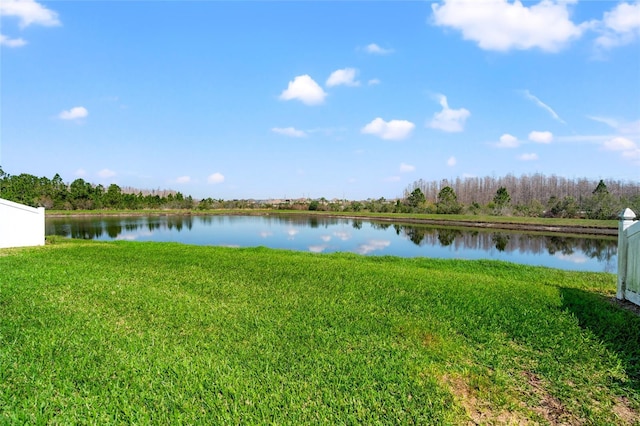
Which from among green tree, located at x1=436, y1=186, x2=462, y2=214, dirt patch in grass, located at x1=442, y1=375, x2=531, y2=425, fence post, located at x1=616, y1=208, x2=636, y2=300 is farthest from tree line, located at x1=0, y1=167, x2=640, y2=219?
dirt patch in grass, located at x1=442, y1=375, x2=531, y2=425

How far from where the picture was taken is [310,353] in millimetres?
2912

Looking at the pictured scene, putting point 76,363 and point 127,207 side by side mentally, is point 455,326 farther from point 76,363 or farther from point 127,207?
point 127,207

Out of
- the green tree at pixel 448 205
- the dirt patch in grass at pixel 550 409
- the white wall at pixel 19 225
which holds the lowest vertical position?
the dirt patch in grass at pixel 550 409

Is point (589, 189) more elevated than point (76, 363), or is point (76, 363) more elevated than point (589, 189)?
point (589, 189)

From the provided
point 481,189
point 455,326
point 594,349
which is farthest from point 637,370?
point 481,189

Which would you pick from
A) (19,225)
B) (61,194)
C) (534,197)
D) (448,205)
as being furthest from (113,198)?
(534,197)

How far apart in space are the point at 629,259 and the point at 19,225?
13756 mm

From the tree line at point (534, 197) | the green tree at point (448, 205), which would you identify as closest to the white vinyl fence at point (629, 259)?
the tree line at point (534, 197)

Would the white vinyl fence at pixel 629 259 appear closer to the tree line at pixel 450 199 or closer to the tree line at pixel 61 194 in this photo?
the tree line at pixel 450 199

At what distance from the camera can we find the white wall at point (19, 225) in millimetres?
9602

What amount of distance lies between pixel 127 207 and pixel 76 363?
51703 millimetres

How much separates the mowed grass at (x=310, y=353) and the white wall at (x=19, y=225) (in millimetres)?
5986

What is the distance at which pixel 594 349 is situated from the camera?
3123mm

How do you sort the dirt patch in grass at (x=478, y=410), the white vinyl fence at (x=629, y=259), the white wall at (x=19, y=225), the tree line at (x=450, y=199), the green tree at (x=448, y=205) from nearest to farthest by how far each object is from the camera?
the dirt patch in grass at (x=478, y=410)
the white vinyl fence at (x=629, y=259)
the white wall at (x=19, y=225)
the tree line at (x=450, y=199)
the green tree at (x=448, y=205)
